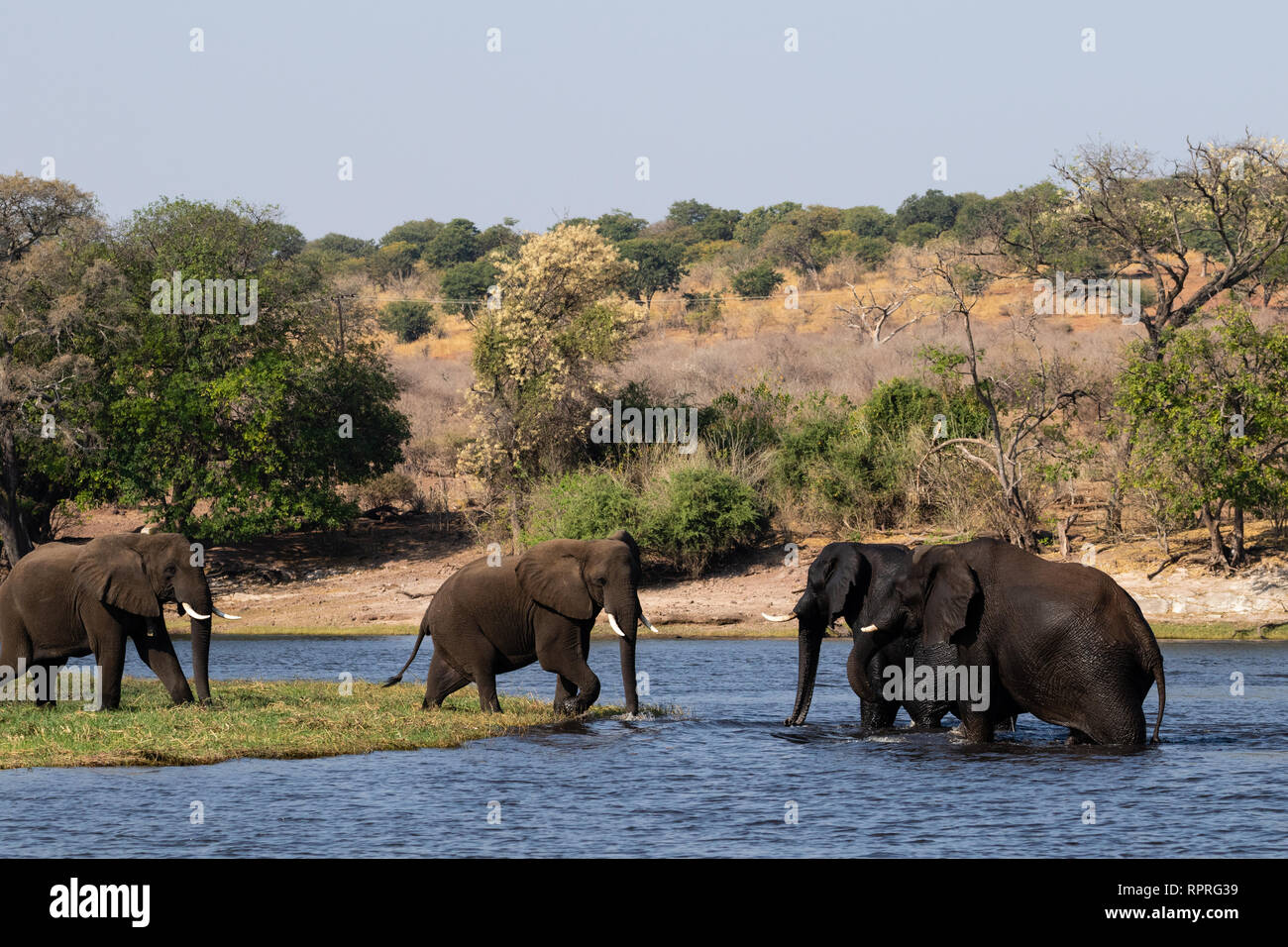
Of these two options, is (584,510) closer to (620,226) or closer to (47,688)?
(47,688)

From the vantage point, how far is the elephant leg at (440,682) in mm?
20359

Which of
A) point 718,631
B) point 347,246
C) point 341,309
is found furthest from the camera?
point 347,246

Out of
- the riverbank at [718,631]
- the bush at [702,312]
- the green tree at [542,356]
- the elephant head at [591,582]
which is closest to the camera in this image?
the elephant head at [591,582]

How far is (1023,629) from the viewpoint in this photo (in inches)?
655

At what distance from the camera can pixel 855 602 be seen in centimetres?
1894

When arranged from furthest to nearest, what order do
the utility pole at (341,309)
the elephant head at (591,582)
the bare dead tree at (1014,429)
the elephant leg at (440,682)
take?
the utility pole at (341,309), the bare dead tree at (1014,429), the elephant leg at (440,682), the elephant head at (591,582)

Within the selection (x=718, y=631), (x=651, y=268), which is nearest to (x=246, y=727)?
(x=718, y=631)

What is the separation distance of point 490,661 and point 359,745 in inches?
102

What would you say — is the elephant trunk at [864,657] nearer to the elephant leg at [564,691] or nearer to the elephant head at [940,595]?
the elephant head at [940,595]

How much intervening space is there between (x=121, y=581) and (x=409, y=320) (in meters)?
69.9

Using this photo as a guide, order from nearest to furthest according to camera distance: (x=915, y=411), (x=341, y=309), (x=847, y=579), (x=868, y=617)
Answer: (x=868, y=617)
(x=847, y=579)
(x=915, y=411)
(x=341, y=309)

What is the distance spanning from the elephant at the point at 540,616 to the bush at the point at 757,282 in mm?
71182

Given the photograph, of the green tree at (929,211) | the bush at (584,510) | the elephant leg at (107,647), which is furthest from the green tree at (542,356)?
the green tree at (929,211)
